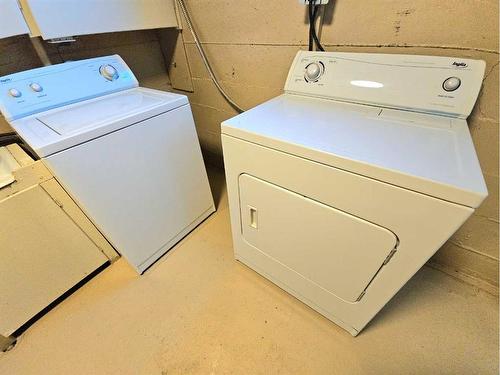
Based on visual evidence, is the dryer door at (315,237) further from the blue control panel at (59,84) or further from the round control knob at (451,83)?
the blue control panel at (59,84)

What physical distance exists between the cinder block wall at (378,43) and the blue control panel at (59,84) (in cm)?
58

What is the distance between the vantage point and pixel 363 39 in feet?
3.27

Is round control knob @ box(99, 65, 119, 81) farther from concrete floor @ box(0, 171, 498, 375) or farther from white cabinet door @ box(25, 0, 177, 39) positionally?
concrete floor @ box(0, 171, 498, 375)

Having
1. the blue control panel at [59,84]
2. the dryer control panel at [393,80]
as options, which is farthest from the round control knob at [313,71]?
the blue control panel at [59,84]

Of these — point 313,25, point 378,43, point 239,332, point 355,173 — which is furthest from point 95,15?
point 239,332

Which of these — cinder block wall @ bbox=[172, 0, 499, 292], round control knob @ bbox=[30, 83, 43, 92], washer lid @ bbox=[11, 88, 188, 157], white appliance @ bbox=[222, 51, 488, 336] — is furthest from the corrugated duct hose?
round control knob @ bbox=[30, 83, 43, 92]

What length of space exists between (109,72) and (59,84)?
26 cm

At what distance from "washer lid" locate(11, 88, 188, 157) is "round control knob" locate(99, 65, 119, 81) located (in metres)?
0.11

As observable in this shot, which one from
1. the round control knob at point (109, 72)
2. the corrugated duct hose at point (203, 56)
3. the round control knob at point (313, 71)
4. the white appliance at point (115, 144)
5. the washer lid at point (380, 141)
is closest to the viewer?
the washer lid at point (380, 141)

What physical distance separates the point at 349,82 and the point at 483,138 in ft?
1.85

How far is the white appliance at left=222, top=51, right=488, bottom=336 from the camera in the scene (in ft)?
1.92

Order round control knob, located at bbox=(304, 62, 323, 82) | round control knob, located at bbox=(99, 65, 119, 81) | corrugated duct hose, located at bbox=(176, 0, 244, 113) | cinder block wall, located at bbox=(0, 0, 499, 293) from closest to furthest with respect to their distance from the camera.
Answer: cinder block wall, located at bbox=(0, 0, 499, 293)
round control knob, located at bbox=(304, 62, 323, 82)
round control knob, located at bbox=(99, 65, 119, 81)
corrugated duct hose, located at bbox=(176, 0, 244, 113)

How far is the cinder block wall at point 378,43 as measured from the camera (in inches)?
32.3

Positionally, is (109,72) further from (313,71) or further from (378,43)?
(378,43)
